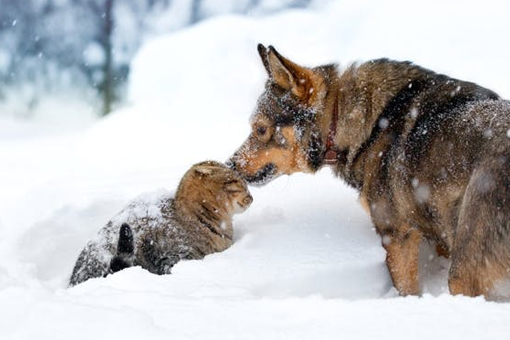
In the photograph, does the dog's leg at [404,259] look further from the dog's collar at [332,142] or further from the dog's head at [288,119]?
the dog's head at [288,119]

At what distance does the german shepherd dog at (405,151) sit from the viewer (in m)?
3.60

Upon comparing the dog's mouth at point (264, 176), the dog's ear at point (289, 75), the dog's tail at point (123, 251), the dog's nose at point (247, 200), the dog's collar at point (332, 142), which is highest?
the dog's ear at point (289, 75)

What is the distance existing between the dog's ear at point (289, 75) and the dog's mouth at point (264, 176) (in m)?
0.80

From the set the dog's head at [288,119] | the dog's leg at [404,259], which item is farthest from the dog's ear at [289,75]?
the dog's leg at [404,259]

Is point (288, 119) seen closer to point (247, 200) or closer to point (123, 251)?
point (247, 200)

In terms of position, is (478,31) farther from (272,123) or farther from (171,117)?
(272,123)

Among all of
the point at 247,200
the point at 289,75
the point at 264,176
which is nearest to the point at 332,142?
the point at 289,75

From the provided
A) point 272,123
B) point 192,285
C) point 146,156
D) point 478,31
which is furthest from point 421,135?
point 478,31

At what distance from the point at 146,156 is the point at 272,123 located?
5157 mm

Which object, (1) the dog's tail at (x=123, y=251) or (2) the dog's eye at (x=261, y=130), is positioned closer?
(1) the dog's tail at (x=123, y=251)

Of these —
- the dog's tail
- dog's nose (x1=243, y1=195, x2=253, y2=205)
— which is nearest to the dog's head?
dog's nose (x1=243, y1=195, x2=253, y2=205)

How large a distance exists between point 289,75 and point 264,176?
3.58ft

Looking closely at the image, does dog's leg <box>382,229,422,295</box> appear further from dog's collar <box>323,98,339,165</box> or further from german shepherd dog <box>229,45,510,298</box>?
dog's collar <box>323,98,339,165</box>

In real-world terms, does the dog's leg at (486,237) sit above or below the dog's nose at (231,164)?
below
